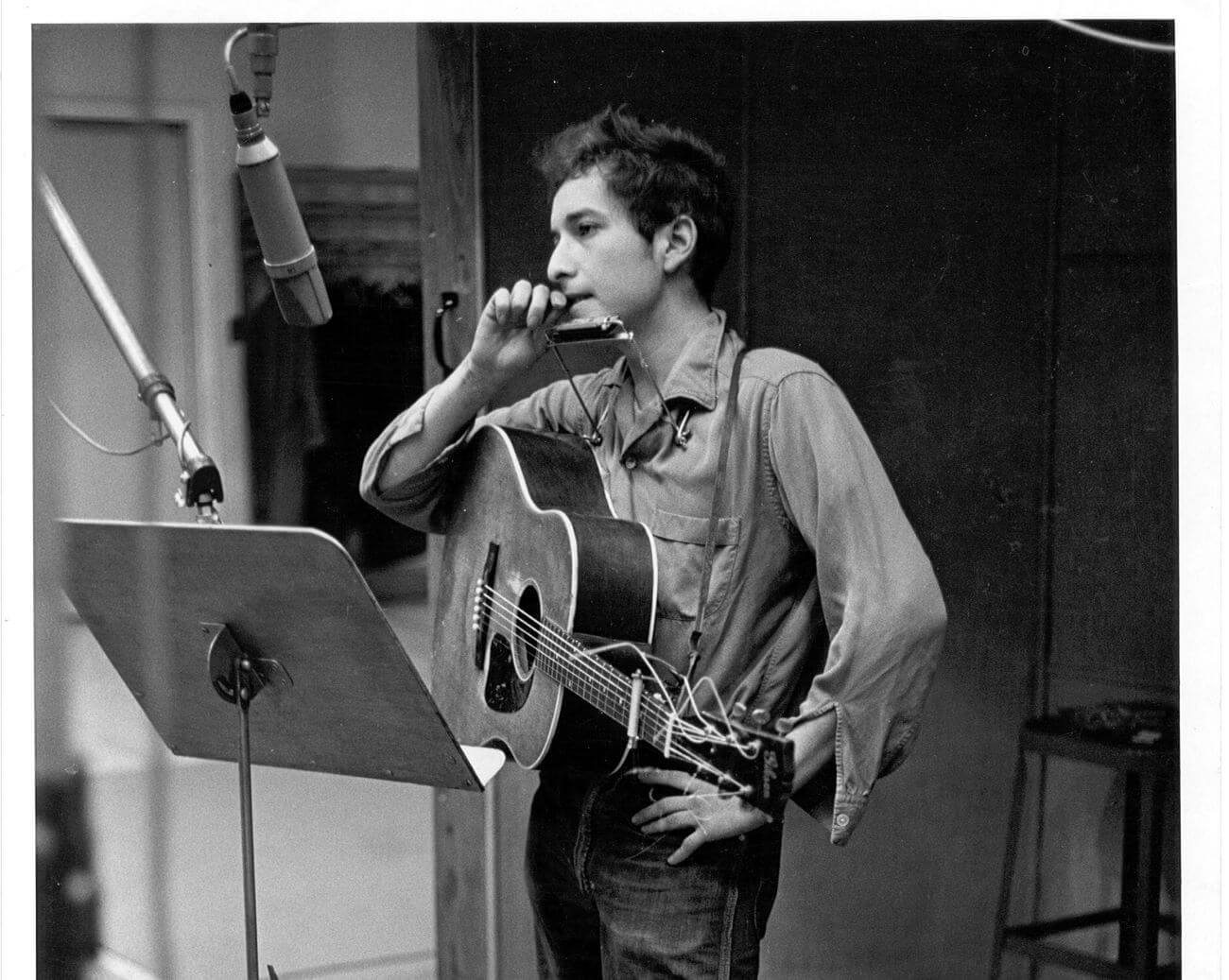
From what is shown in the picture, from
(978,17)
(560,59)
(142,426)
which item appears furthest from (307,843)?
(978,17)

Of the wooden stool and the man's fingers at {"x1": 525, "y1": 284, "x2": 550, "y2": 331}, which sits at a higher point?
the man's fingers at {"x1": 525, "y1": 284, "x2": 550, "y2": 331}

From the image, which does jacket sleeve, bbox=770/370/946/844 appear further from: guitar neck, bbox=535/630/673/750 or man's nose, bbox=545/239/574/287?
man's nose, bbox=545/239/574/287

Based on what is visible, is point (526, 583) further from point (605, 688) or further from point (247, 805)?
point (247, 805)

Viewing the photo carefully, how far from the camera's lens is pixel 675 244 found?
6.77ft

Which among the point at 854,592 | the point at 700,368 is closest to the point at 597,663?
the point at 854,592

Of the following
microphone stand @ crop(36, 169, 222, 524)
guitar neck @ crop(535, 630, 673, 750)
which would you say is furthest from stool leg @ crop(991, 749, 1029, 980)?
microphone stand @ crop(36, 169, 222, 524)

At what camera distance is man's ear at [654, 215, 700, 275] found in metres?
2.06

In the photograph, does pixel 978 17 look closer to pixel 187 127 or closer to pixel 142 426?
pixel 187 127

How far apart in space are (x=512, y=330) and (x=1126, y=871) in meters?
1.32

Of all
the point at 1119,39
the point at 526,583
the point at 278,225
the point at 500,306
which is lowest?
the point at 526,583

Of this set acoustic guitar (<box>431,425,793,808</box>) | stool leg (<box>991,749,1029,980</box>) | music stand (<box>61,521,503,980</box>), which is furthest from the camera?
stool leg (<box>991,749,1029,980</box>)

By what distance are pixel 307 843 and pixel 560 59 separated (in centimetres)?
139

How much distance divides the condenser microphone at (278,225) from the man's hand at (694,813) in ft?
3.10

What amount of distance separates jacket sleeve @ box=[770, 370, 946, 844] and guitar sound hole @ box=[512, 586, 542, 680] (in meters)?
0.38
